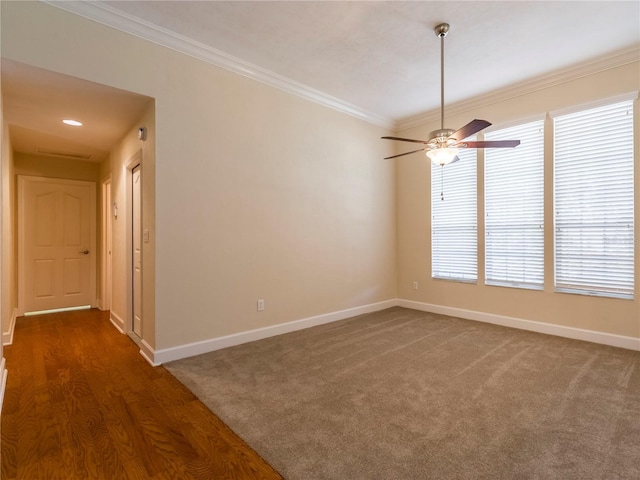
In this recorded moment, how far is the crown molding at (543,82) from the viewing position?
3396 millimetres

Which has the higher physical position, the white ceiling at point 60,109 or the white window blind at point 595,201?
the white ceiling at point 60,109

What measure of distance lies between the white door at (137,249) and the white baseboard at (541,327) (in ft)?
13.0

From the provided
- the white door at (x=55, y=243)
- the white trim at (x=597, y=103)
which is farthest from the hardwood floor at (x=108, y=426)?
the white trim at (x=597, y=103)

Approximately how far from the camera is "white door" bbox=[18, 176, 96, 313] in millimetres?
4969

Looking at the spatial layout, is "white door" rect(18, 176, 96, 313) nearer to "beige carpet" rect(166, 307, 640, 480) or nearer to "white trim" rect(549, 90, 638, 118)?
"beige carpet" rect(166, 307, 640, 480)

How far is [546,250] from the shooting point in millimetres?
3904

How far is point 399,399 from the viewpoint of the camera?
2.36m

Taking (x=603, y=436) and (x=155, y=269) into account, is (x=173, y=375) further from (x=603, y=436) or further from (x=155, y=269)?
(x=603, y=436)

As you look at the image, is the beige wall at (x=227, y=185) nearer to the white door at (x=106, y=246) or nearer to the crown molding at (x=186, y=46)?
the crown molding at (x=186, y=46)

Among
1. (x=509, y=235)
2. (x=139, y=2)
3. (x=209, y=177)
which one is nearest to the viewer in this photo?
(x=139, y=2)

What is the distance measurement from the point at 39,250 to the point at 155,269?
3.56 m

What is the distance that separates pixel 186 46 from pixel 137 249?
222 cm

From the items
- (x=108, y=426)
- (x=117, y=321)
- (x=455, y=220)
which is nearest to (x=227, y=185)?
(x=108, y=426)

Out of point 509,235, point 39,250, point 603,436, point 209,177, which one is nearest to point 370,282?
point 509,235
